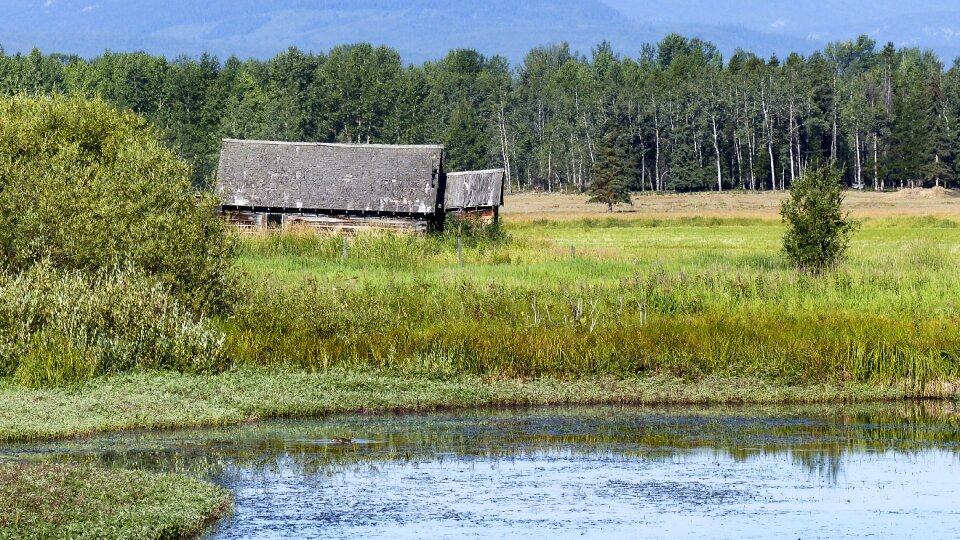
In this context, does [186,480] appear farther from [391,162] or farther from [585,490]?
[391,162]

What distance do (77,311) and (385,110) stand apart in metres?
122

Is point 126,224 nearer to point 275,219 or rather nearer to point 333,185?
point 333,185

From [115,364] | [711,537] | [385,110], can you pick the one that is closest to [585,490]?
[711,537]

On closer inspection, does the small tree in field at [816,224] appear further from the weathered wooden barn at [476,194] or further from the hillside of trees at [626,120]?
the hillside of trees at [626,120]

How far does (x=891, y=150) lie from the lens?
14212 centimetres

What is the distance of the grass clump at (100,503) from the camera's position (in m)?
14.7

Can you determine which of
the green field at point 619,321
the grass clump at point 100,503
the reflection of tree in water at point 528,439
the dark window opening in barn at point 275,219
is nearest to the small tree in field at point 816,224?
the green field at point 619,321

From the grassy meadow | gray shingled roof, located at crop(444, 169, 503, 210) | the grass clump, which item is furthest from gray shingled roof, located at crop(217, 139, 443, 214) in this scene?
the grass clump

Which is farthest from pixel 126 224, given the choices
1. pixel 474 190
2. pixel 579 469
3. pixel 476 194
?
pixel 474 190

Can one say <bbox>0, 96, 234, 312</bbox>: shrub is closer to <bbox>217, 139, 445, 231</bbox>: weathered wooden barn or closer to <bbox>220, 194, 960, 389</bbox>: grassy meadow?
<bbox>220, 194, 960, 389</bbox>: grassy meadow

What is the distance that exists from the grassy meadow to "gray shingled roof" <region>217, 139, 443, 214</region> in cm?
1441

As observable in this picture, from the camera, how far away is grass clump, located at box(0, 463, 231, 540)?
14.7 meters

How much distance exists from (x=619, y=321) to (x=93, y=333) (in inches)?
407

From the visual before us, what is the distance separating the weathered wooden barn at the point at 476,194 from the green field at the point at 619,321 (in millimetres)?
28619
